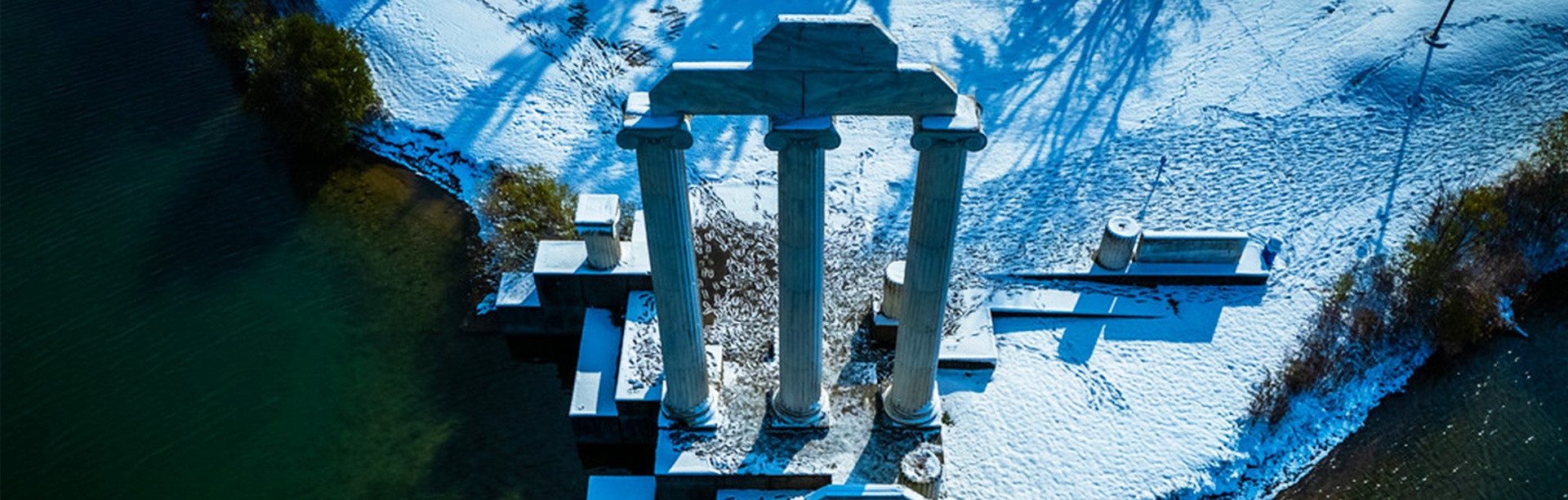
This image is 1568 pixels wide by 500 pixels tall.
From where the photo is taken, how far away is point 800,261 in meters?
13.5

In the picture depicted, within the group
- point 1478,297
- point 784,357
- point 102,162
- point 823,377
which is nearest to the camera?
point 784,357

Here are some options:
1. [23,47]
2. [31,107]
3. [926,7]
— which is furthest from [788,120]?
[23,47]

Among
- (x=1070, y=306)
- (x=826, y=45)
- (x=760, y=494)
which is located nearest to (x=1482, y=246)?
(x=1070, y=306)

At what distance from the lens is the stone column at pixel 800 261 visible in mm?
11898

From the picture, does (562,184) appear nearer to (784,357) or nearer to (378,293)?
(378,293)

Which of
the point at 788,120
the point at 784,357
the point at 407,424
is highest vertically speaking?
the point at 788,120

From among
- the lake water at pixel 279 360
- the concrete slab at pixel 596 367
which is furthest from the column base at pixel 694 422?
the lake water at pixel 279 360

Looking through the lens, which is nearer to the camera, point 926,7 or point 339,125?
point 339,125

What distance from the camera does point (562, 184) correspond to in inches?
907

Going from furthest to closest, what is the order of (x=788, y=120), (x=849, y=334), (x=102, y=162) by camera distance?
(x=102, y=162), (x=849, y=334), (x=788, y=120)

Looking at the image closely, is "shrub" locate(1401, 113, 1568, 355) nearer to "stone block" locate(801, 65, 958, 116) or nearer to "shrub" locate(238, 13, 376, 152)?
"stone block" locate(801, 65, 958, 116)

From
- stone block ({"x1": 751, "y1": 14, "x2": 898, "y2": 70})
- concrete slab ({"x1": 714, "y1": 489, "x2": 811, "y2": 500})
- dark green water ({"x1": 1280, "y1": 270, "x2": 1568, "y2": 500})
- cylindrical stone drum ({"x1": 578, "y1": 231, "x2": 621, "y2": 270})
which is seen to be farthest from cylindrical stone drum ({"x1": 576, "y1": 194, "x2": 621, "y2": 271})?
dark green water ({"x1": 1280, "y1": 270, "x2": 1568, "y2": 500})

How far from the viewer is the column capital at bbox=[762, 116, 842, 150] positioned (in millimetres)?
11766

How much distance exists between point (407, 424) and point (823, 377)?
7.65 metres
